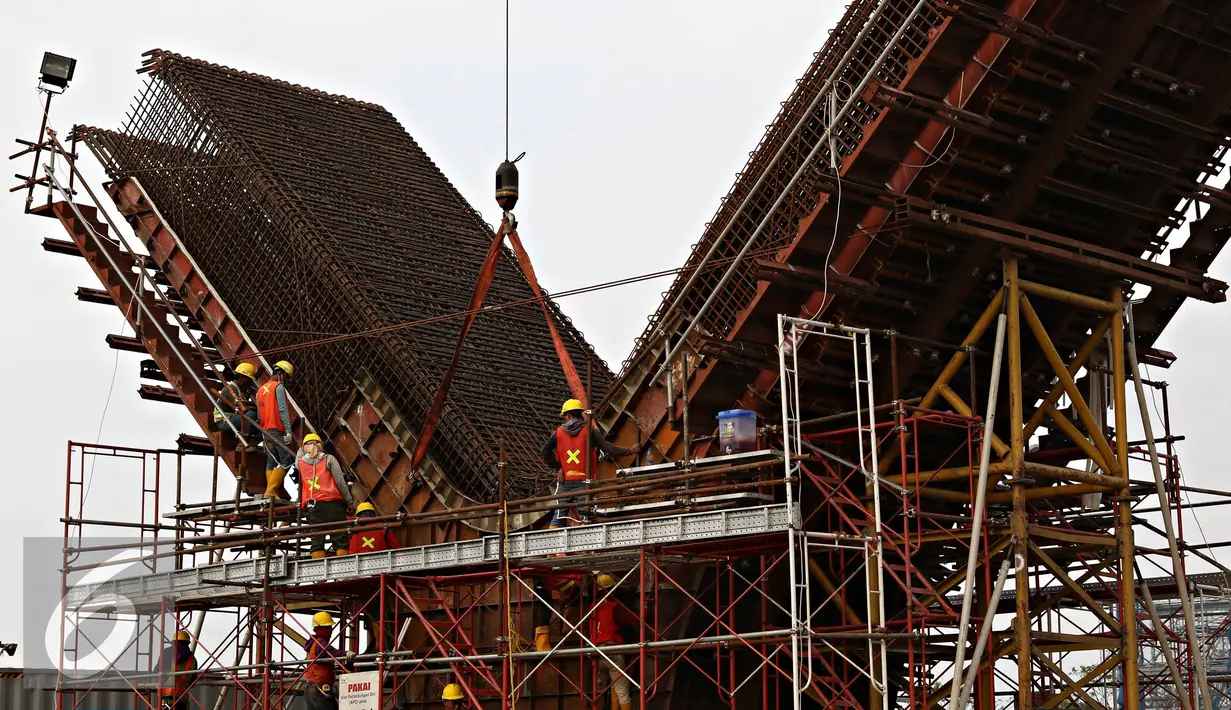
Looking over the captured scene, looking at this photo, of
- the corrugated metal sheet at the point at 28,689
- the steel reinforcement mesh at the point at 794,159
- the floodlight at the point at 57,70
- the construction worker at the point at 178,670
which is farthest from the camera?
the corrugated metal sheet at the point at 28,689

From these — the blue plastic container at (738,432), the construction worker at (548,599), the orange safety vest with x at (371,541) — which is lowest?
the construction worker at (548,599)

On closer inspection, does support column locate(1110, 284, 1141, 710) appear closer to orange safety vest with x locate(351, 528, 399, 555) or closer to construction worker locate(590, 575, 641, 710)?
construction worker locate(590, 575, 641, 710)

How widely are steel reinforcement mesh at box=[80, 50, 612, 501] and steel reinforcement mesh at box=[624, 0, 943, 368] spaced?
4.54 meters

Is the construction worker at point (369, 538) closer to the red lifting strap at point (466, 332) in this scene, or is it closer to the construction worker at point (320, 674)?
the red lifting strap at point (466, 332)

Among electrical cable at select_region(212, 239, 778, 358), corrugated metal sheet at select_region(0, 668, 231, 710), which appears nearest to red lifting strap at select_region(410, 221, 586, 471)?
electrical cable at select_region(212, 239, 778, 358)

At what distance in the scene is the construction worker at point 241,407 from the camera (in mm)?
27578

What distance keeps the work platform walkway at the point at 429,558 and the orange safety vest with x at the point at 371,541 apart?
127 centimetres

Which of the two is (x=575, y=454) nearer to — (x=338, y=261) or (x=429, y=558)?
(x=429, y=558)

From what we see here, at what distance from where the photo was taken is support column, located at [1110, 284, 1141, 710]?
22.1m

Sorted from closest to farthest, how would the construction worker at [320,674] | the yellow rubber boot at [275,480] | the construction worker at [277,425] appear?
the construction worker at [320,674] < the construction worker at [277,425] < the yellow rubber boot at [275,480]

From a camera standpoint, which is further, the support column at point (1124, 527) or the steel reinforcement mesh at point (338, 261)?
the steel reinforcement mesh at point (338, 261)

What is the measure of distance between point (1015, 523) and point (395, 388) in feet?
33.9

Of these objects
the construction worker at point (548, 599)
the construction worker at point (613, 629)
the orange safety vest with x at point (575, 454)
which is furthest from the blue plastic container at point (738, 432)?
the construction worker at point (548, 599)

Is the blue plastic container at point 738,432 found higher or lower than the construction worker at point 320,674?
higher
